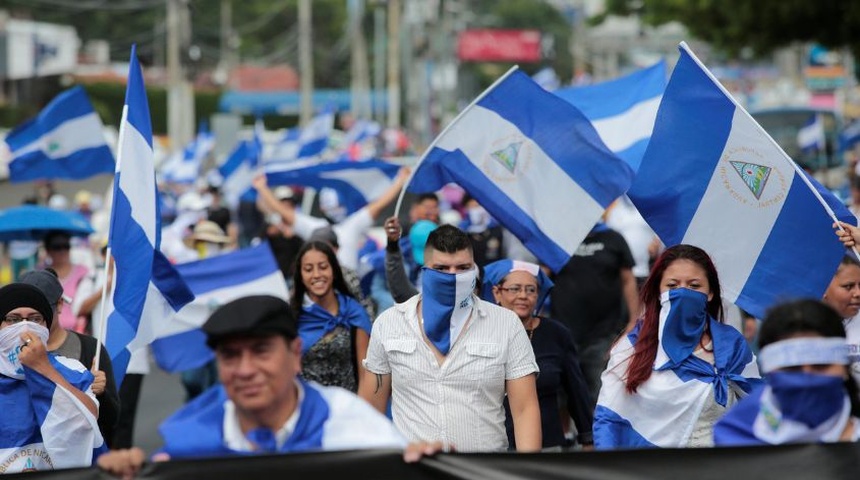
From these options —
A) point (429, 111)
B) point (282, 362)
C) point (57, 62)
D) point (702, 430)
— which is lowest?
point (702, 430)

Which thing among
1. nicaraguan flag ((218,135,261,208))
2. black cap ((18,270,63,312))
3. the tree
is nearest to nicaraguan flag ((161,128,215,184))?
nicaraguan flag ((218,135,261,208))

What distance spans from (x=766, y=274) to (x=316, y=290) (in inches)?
96.3

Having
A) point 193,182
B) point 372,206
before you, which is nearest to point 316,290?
point 372,206

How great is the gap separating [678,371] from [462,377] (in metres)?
0.83

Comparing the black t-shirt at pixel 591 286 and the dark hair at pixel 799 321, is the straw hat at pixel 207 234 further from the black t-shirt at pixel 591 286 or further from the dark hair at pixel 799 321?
the dark hair at pixel 799 321

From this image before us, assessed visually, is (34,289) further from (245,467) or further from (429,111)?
(429,111)

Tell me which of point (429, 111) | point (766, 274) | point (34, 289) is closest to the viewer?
point (34, 289)

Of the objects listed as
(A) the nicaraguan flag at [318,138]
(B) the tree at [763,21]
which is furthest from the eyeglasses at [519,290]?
(A) the nicaraguan flag at [318,138]

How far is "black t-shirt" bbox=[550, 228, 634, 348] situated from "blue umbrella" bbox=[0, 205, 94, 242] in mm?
3350

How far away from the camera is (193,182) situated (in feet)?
107

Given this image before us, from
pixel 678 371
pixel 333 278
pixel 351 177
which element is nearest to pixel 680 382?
pixel 678 371

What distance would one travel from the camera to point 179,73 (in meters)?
42.3

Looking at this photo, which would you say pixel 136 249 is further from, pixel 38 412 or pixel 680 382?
pixel 680 382

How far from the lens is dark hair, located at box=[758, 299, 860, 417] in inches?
178
